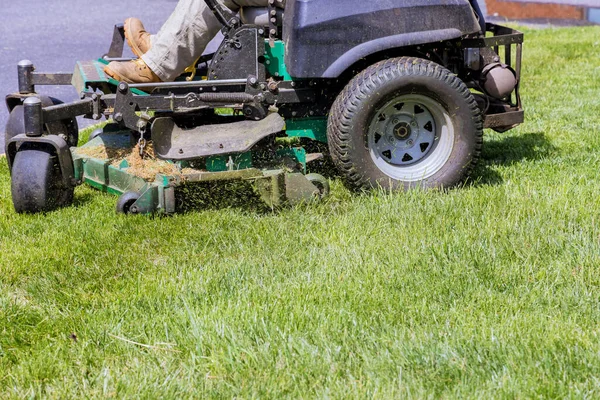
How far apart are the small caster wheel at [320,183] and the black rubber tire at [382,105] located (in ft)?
0.37

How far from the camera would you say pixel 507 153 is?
5.73 meters

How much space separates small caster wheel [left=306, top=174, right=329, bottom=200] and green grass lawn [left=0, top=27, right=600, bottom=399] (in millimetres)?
102

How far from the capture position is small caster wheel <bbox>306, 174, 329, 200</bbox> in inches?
183

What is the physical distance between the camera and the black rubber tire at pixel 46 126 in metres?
5.27

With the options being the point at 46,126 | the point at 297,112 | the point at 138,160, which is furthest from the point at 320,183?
the point at 46,126

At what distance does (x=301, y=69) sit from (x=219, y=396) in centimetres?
A: 227

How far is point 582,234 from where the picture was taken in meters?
3.87

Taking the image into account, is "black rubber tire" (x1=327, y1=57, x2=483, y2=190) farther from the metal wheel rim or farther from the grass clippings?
the grass clippings

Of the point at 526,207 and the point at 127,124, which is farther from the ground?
the point at 127,124

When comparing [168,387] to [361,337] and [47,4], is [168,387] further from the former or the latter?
[47,4]

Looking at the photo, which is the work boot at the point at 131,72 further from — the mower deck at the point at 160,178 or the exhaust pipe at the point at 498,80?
the exhaust pipe at the point at 498,80

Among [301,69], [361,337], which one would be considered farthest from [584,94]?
[361,337]

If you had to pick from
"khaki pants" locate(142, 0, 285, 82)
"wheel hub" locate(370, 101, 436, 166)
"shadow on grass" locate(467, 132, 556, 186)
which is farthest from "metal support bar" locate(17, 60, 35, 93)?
"shadow on grass" locate(467, 132, 556, 186)

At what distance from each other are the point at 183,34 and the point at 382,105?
1.24 metres
